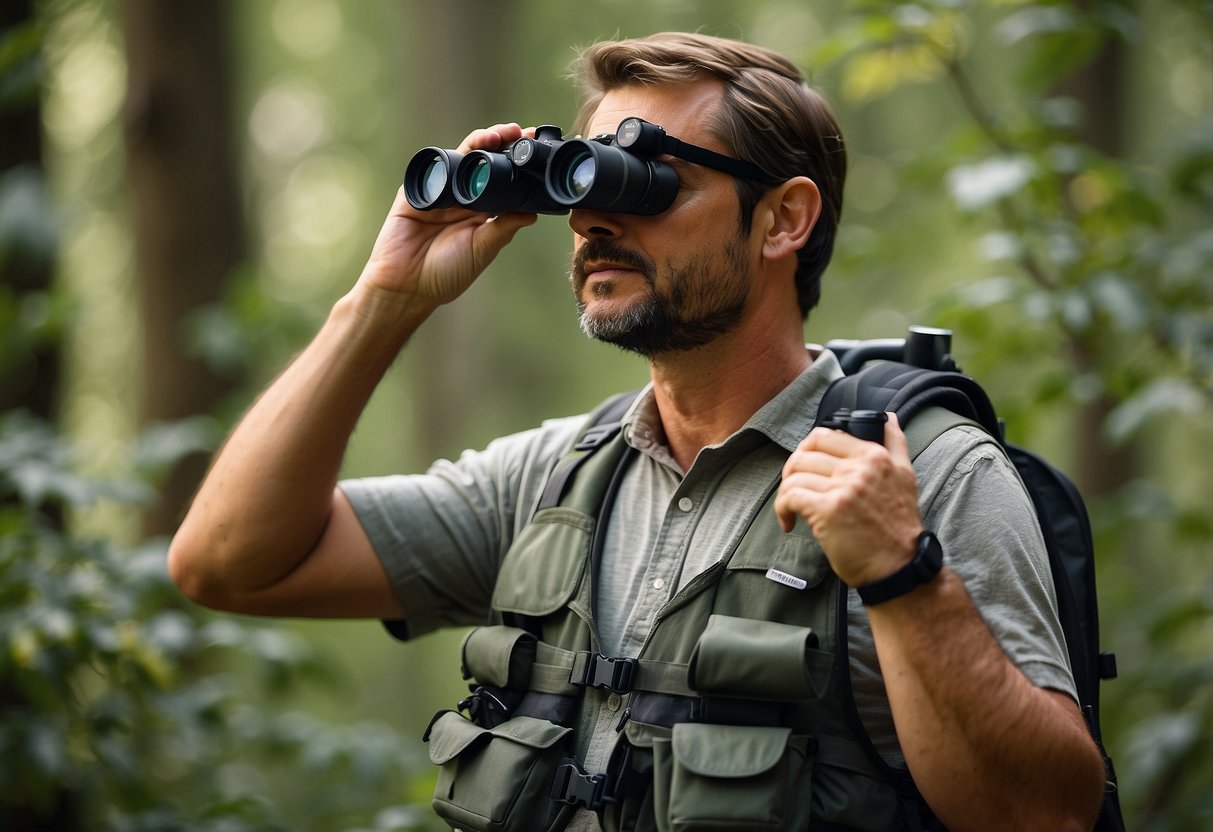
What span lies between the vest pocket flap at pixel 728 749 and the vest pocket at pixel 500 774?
12.5 inches

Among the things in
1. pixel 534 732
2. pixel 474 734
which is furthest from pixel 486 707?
pixel 534 732

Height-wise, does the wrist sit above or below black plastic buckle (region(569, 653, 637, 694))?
above

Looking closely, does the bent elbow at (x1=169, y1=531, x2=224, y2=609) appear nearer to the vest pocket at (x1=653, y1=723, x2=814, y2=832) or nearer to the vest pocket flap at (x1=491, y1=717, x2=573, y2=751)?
the vest pocket flap at (x1=491, y1=717, x2=573, y2=751)

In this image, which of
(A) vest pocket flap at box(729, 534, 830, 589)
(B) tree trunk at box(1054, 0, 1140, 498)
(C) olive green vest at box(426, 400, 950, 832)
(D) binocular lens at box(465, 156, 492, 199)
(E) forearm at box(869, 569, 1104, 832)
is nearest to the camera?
(E) forearm at box(869, 569, 1104, 832)

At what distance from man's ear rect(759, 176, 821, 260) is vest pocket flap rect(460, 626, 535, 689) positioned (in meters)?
0.99

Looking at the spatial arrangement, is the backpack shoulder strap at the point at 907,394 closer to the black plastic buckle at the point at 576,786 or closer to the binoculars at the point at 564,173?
the binoculars at the point at 564,173

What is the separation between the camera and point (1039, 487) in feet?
8.03

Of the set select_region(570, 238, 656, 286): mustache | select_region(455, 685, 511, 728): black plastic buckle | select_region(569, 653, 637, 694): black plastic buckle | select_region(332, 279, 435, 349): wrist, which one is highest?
select_region(570, 238, 656, 286): mustache

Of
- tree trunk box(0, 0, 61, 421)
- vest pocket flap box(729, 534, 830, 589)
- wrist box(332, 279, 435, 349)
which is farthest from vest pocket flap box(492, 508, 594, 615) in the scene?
tree trunk box(0, 0, 61, 421)

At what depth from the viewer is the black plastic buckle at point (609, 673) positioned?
2213 millimetres

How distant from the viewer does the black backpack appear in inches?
87.4

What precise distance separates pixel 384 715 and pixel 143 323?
8.96 metres

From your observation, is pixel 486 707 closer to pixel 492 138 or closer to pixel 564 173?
pixel 564 173

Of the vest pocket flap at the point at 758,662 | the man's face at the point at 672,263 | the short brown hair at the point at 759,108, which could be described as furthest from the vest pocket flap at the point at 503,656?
the short brown hair at the point at 759,108
